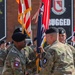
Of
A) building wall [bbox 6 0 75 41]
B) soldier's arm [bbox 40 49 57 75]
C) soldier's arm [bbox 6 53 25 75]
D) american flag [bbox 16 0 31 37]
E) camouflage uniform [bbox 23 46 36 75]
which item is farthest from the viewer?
building wall [bbox 6 0 75 41]

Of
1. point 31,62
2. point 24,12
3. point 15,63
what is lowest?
point 31,62

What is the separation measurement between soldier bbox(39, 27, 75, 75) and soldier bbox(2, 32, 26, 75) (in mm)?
396

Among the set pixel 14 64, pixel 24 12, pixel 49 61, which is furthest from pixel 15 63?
pixel 24 12

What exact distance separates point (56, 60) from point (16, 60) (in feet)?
2.26

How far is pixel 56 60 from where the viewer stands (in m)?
6.33

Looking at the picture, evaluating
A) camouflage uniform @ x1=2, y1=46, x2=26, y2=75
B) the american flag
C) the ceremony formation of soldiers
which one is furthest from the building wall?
camouflage uniform @ x1=2, y1=46, x2=26, y2=75

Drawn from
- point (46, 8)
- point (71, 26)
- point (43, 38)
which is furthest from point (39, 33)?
point (71, 26)

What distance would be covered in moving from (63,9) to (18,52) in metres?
13.9

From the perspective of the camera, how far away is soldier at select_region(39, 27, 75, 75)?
20.7 feet

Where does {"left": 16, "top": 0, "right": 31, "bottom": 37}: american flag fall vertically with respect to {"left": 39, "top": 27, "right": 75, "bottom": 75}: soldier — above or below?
above

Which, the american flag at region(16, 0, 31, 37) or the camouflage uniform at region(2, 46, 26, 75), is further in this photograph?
the american flag at region(16, 0, 31, 37)

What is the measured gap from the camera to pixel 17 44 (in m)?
6.70

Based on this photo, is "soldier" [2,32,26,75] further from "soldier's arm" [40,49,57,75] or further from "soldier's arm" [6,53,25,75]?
"soldier's arm" [40,49,57,75]

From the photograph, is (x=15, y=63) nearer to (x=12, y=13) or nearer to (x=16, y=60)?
(x=16, y=60)
